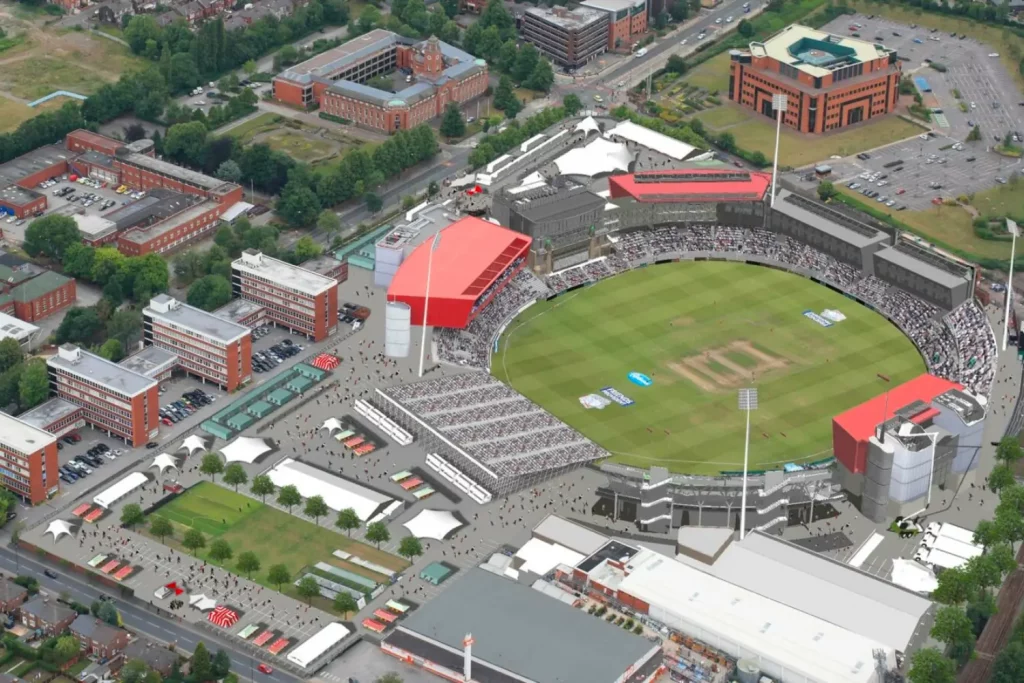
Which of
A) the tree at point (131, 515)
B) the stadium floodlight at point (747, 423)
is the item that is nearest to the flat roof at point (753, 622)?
the stadium floodlight at point (747, 423)

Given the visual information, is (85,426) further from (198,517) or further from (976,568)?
(976,568)

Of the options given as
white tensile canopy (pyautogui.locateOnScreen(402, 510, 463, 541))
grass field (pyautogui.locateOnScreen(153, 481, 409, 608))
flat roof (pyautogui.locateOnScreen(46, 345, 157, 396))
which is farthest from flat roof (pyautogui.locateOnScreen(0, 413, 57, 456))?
white tensile canopy (pyautogui.locateOnScreen(402, 510, 463, 541))

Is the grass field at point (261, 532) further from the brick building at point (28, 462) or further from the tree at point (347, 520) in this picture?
the brick building at point (28, 462)

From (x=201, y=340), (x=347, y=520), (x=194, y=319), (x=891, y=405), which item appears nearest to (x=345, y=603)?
(x=347, y=520)

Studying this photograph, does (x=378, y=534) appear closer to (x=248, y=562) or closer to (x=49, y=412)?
(x=248, y=562)

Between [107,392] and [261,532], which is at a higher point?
[107,392]

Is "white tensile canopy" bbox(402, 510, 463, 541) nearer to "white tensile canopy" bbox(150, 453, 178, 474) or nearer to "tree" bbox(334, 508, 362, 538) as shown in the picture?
"tree" bbox(334, 508, 362, 538)
